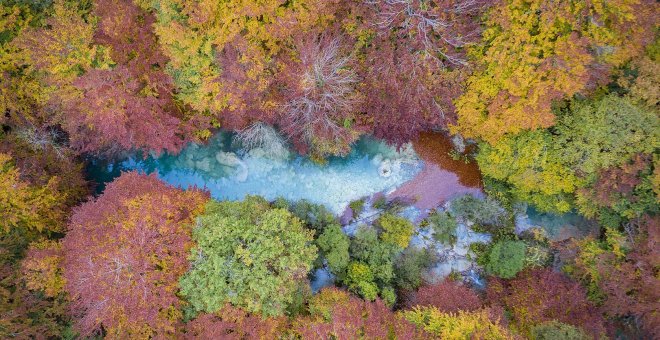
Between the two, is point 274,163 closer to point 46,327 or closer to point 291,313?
point 291,313

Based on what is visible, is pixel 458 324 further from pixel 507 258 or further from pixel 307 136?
pixel 307 136

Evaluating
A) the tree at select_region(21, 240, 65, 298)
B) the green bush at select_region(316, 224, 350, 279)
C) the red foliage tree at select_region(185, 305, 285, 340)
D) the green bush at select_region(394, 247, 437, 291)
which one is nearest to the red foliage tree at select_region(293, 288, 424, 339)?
the red foliage tree at select_region(185, 305, 285, 340)

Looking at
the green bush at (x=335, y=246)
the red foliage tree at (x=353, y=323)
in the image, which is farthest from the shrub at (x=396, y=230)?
the red foliage tree at (x=353, y=323)

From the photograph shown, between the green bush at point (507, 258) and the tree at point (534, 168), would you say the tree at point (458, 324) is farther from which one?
the tree at point (534, 168)

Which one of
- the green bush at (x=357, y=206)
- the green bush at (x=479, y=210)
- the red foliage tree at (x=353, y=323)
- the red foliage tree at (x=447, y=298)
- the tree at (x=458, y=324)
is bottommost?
the red foliage tree at (x=447, y=298)

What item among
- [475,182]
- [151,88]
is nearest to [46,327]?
[151,88]

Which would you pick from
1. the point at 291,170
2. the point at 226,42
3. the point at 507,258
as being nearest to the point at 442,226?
the point at 507,258
